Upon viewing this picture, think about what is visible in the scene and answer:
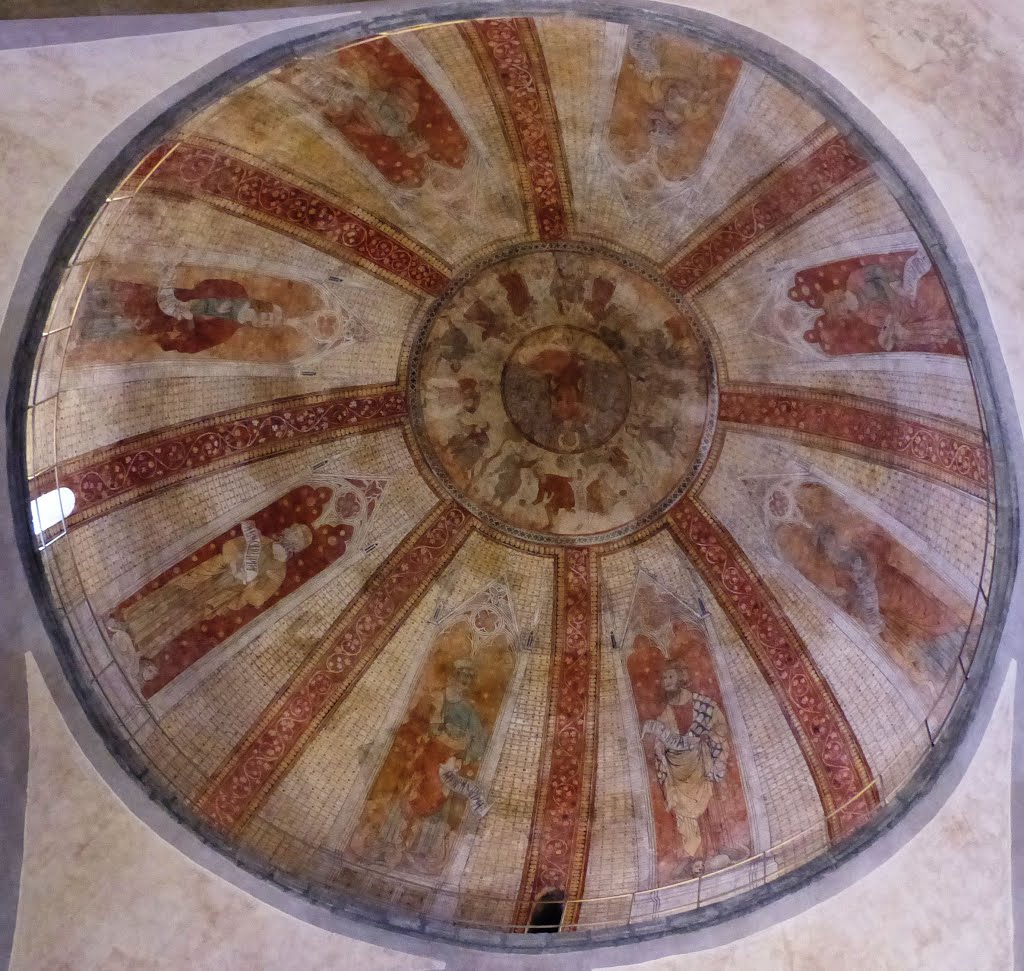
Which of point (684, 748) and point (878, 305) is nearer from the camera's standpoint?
point (878, 305)

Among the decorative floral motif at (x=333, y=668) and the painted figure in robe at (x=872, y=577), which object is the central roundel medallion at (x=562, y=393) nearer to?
the decorative floral motif at (x=333, y=668)

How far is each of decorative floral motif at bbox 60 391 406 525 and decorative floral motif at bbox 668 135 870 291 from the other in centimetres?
378

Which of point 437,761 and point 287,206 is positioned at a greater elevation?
point 287,206

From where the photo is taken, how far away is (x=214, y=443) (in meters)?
11.0

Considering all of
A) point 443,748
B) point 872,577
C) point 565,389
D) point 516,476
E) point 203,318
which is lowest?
point 443,748

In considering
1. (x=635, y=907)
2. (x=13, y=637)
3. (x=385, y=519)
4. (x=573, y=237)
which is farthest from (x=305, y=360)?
(x=635, y=907)

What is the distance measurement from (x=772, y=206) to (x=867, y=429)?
2627mm

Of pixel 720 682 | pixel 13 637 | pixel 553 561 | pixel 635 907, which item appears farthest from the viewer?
pixel 553 561

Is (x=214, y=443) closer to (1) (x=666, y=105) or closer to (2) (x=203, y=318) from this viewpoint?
(2) (x=203, y=318)

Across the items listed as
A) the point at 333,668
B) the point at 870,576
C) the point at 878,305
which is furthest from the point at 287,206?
the point at 870,576

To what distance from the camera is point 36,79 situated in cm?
719

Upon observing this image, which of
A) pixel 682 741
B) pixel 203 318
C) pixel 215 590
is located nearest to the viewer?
pixel 203 318

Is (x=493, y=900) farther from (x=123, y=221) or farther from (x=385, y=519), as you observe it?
(x=123, y=221)

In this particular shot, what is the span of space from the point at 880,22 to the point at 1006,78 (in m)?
Result: 1.04
